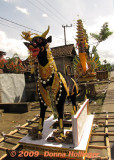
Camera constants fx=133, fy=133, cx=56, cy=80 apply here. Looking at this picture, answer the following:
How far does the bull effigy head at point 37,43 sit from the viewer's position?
2787 millimetres

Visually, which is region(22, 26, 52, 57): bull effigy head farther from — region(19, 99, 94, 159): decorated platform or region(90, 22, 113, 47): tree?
region(90, 22, 113, 47): tree

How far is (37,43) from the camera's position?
2807 millimetres

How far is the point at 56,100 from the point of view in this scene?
10.0 feet

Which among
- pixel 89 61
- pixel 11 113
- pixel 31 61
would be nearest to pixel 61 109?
pixel 31 61

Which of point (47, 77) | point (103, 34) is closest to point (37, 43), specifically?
point (47, 77)

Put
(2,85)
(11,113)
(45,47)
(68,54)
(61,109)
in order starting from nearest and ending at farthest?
(45,47), (61,109), (11,113), (2,85), (68,54)

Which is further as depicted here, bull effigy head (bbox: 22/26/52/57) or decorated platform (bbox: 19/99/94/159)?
bull effigy head (bbox: 22/26/52/57)

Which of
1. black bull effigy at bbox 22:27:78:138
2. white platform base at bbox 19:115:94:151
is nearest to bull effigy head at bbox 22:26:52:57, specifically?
black bull effigy at bbox 22:27:78:138

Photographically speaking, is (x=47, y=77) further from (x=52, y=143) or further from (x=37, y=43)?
(x=52, y=143)

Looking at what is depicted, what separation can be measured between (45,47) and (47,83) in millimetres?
796

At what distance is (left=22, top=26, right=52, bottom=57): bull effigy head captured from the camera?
110 inches

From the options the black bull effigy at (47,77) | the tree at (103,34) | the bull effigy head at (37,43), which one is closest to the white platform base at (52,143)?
the black bull effigy at (47,77)

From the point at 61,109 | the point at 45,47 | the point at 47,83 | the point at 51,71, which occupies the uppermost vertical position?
the point at 45,47

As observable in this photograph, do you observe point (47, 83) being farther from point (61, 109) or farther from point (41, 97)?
point (61, 109)
